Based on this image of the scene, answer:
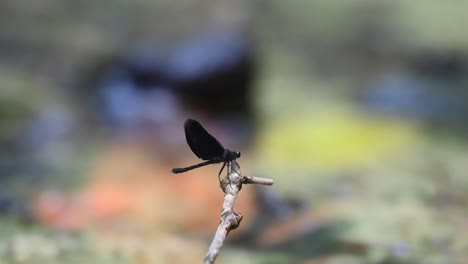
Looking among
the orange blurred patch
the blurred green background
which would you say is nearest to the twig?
the blurred green background

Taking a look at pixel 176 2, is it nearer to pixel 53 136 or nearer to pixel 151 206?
pixel 53 136

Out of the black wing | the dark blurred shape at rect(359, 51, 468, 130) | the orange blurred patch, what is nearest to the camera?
the black wing

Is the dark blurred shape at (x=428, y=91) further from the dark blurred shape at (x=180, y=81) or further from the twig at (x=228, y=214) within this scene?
the twig at (x=228, y=214)

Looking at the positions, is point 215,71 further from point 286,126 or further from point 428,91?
point 428,91

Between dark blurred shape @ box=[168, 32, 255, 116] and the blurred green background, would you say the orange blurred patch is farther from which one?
dark blurred shape @ box=[168, 32, 255, 116]

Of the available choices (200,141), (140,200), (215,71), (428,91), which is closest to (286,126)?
(215,71)

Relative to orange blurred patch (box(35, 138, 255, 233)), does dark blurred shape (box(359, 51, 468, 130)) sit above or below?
above

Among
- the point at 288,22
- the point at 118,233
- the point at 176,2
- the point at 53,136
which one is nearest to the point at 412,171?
the point at 118,233
